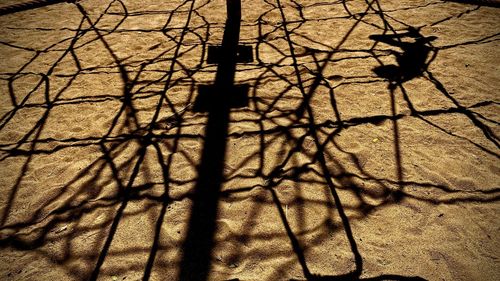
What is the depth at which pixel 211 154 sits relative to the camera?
310 cm

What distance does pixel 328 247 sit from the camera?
7.44 ft

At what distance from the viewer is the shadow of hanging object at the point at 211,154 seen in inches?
88.7

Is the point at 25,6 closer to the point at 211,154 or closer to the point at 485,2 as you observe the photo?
the point at 211,154

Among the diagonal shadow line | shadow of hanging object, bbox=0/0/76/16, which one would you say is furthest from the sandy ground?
shadow of hanging object, bbox=0/0/76/16

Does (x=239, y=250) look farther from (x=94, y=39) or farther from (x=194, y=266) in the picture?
(x=94, y=39)

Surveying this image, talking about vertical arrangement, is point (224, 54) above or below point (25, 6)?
below

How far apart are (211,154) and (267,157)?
60 centimetres

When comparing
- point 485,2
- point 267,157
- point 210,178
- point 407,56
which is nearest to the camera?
point 210,178

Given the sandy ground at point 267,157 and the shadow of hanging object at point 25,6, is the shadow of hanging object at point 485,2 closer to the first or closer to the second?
the sandy ground at point 267,157

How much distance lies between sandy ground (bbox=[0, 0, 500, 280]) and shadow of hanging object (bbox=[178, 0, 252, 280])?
1.0 inches

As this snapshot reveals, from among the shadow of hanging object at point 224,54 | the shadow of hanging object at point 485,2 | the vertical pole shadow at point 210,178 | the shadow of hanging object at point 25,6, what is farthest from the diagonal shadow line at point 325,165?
the shadow of hanging object at point 25,6

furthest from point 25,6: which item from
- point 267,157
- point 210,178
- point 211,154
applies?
point 267,157

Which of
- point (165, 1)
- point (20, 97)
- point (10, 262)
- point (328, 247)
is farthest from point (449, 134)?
point (165, 1)

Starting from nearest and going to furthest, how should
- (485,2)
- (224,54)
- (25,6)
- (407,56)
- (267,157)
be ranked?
(267,157) < (407,56) < (224,54) < (485,2) < (25,6)
